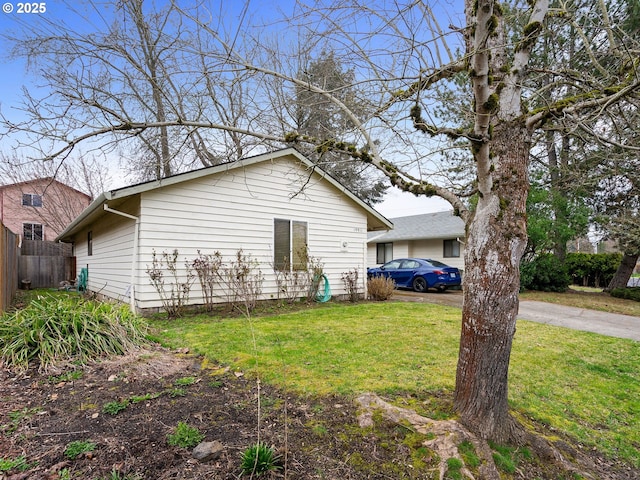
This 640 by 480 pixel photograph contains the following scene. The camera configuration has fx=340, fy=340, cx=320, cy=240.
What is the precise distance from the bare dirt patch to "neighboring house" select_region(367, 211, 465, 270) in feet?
44.5

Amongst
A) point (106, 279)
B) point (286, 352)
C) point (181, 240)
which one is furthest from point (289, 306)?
point (106, 279)

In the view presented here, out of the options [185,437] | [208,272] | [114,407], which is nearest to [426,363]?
[185,437]

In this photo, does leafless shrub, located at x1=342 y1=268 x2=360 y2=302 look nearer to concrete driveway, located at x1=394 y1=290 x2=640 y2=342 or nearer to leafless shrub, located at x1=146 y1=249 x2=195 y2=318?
concrete driveway, located at x1=394 y1=290 x2=640 y2=342

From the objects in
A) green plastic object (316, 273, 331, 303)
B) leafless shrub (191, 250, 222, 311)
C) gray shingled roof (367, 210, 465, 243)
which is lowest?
green plastic object (316, 273, 331, 303)

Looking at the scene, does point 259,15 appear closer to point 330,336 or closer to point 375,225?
point 330,336

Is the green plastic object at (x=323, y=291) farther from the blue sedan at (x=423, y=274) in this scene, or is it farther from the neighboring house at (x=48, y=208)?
the neighboring house at (x=48, y=208)

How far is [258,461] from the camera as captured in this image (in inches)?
76.4

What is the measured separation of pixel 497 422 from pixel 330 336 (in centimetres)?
325

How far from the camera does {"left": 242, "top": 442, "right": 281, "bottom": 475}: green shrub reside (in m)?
1.92

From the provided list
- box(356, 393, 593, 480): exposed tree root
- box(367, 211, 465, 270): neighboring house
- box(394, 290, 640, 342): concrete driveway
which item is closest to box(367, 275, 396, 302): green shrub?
box(394, 290, 640, 342): concrete driveway

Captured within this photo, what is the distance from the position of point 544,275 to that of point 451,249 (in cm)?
470

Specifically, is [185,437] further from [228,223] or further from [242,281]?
[228,223]

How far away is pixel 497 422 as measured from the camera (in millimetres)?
2418

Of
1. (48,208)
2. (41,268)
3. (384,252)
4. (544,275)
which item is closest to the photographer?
(544,275)
